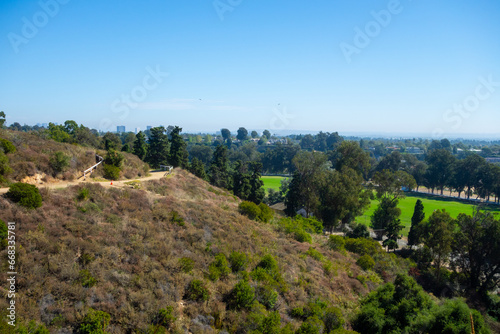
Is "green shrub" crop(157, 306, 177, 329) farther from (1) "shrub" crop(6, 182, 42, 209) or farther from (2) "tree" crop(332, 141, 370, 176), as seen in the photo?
(2) "tree" crop(332, 141, 370, 176)

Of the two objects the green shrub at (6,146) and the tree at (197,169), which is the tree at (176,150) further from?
the green shrub at (6,146)

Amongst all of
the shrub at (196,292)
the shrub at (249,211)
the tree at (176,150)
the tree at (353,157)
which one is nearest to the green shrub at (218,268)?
the shrub at (196,292)

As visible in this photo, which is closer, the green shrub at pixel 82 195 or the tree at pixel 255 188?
the green shrub at pixel 82 195

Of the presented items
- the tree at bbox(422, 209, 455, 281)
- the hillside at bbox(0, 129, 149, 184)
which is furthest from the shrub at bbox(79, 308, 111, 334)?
the tree at bbox(422, 209, 455, 281)

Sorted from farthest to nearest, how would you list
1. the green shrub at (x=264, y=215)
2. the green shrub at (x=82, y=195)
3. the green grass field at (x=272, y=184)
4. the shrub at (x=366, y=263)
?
the green grass field at (x=272, y=184) → the green shrub at (x=264, y=215) → the shrub at (x=366, y=263) → the green shrub at (x=82, y=195)

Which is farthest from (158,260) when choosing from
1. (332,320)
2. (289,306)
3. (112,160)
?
(112,160)

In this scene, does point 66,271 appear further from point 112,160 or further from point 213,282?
point 112,160
